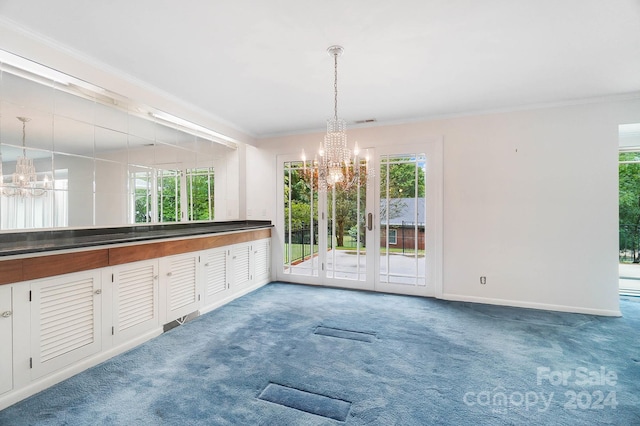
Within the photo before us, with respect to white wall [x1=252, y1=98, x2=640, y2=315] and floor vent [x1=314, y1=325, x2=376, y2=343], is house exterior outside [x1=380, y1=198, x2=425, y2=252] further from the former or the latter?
floor vent [x1=314, y1=325, x2=376, y2=343]

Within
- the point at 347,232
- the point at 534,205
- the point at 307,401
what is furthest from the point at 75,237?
the point at 534,205

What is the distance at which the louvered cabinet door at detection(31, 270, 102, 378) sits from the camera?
200 centimetres

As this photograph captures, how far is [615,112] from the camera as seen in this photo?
344 cm

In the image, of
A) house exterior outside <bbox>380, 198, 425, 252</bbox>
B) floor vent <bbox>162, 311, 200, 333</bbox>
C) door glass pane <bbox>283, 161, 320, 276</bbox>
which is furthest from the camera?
door glass pane <bbox>283, 161, 320, 276</bbox>

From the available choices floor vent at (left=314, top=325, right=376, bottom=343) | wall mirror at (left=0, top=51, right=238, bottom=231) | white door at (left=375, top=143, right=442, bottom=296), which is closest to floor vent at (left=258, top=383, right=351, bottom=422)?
floor vent at (left=314, top=325, right=376, bottom=343)

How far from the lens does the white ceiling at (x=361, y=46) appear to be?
1.96 m

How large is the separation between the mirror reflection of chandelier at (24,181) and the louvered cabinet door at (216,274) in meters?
1.65

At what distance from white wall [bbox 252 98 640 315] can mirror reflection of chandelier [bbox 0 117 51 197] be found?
4320 millimetres

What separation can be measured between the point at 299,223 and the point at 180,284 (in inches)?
88.9

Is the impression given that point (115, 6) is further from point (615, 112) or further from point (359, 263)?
point (615, 112)

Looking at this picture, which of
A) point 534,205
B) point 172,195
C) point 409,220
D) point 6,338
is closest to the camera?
point 6,338

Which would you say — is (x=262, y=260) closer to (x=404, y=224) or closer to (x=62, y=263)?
(x=404, y=224)

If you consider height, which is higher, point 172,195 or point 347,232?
point 172,195

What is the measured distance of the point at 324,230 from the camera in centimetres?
481
